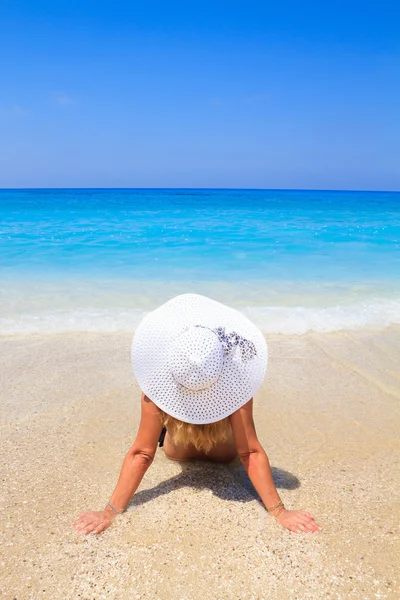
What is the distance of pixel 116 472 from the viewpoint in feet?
8.87

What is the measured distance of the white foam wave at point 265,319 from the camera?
208 inches

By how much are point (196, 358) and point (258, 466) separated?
27.1 inches

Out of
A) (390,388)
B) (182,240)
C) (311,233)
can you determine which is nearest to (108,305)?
(390,388)

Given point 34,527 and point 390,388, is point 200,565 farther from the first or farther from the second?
point 390,388

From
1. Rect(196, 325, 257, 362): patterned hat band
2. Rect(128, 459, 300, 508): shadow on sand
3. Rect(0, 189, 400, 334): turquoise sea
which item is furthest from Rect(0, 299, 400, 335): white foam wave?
Rect(196, 325, 257, 362): patterned hat band

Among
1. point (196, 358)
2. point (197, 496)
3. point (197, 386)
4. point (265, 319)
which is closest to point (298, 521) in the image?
point (197, 496)

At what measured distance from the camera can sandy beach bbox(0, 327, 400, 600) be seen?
1897 millimetres

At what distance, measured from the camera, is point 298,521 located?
2189 mm

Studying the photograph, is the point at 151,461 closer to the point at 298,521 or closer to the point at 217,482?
the point at 217,482

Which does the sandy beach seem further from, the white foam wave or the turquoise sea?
the turquoise sea

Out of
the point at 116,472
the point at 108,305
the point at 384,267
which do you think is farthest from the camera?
the point at 384,267

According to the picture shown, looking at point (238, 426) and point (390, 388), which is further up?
point (238, 426)

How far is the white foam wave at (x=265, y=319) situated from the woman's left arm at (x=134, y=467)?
3.05m

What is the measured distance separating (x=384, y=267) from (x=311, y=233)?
662 cm
